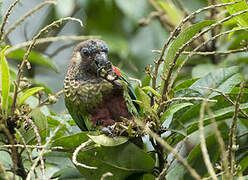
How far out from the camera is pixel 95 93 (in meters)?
2.04

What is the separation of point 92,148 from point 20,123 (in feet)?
0.97

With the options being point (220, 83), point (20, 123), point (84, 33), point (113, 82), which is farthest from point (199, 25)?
point (84, 33)

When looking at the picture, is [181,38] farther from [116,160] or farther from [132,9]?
[132,9]

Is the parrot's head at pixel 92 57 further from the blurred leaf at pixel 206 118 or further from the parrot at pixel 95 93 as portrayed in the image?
the blurred leaf at pixel 206 118

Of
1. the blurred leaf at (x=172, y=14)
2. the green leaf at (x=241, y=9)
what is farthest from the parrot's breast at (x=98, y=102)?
the blurred leaf at (x=172, y=14)

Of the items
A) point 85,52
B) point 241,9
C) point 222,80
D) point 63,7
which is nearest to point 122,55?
point 63,7

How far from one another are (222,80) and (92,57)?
1.86 feet

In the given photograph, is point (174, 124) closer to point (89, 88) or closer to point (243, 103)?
point (243, 103)

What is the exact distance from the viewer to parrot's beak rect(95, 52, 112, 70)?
1946mm

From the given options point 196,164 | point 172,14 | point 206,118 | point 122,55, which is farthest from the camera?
point 122,55

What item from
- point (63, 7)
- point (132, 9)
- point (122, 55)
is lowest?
point (122, 55)

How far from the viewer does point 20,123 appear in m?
1.71

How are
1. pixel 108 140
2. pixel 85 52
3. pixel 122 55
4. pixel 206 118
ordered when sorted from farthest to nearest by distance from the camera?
pixel 122 55 < pixel 85 52 < pixel 206 118 < pixel 108 140

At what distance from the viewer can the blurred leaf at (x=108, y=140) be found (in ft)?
5.03
